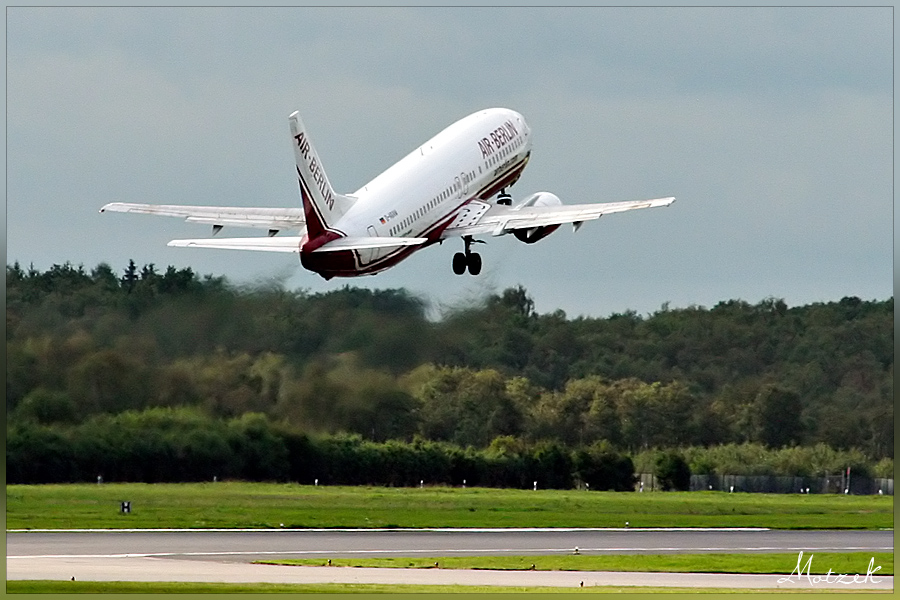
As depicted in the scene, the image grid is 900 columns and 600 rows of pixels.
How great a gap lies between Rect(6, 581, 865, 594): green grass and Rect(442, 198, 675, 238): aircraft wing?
2077 cm

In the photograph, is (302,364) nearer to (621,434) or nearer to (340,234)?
(340,234)

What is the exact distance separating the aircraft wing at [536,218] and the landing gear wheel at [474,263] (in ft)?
4.06

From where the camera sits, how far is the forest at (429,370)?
6169cm

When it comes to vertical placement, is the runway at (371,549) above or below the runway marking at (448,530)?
below

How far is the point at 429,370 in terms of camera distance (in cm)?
6588

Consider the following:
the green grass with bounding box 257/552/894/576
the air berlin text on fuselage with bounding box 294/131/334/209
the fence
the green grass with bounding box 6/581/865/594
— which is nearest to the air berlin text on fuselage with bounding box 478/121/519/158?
the air berlin text on fuselage with bounding box 294/131/334/209

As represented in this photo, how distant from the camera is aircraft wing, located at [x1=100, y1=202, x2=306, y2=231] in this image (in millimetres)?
66312

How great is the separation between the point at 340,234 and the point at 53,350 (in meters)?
10.7

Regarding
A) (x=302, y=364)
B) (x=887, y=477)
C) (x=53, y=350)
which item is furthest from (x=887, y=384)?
(x=53, y=350)

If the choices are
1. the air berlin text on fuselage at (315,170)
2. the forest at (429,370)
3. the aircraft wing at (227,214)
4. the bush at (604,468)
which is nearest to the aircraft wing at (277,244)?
the air berlin text on fuselage at (315,170)

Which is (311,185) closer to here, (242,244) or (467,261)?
(242,244)

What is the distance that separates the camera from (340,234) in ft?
196

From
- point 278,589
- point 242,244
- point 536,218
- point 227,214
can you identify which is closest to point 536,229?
point 536,218

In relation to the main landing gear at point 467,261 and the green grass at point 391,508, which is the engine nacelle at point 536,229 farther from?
the green grass at point 391,508
